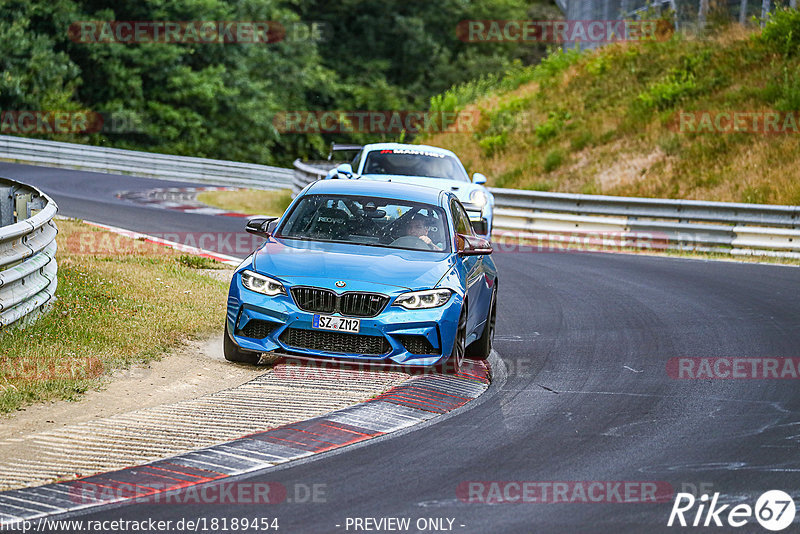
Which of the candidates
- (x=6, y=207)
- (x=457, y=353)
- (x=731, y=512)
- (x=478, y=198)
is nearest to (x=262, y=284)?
(x=457, y=353)

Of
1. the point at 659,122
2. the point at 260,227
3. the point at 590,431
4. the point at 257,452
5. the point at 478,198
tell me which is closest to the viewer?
the point at 257,452

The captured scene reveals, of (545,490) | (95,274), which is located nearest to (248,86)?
(95,274)

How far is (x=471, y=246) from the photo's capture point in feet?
33.1

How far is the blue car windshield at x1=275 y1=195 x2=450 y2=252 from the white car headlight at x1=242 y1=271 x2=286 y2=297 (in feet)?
3.10

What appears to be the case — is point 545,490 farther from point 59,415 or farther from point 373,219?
point 373,219

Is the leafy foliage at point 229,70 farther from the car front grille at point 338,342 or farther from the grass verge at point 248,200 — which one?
the car front grille at point 338,342

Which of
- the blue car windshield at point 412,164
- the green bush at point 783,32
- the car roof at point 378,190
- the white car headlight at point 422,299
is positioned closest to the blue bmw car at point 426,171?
the blue car windshield at point 412,164

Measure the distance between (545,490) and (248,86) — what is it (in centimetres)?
4167

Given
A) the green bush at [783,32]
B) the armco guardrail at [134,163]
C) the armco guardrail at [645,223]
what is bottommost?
the armco guardrail at [134,163]

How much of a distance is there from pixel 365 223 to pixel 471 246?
0.98m

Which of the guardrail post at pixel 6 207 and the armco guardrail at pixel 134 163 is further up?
the guardrail post at pixel 6 207

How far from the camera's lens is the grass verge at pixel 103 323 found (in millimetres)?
8133

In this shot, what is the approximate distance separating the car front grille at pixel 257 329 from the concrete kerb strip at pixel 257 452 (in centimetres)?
113

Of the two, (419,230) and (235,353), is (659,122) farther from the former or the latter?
(235,353)
